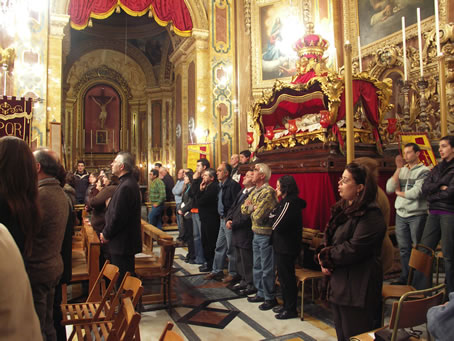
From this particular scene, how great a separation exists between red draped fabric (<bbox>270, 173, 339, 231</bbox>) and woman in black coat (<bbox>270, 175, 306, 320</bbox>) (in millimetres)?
1179

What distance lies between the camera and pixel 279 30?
36.2 ft

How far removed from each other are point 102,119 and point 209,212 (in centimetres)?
1400

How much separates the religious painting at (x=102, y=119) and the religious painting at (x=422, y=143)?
16.1m

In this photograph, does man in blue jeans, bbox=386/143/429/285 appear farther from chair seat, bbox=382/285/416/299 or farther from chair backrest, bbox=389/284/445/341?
chair backrest, bbox=389/284/445/341

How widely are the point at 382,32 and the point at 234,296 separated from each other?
23.0 feet

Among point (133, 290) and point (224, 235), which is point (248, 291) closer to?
point (224, 235)

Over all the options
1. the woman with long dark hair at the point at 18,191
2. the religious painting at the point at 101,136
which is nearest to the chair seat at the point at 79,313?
the woman with long dark hair at the point at 18,191

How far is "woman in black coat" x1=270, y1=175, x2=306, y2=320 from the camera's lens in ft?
13.6

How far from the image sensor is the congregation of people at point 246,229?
198 cm

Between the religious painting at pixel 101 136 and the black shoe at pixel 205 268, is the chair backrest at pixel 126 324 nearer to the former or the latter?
the black shoe at pixel 205 268

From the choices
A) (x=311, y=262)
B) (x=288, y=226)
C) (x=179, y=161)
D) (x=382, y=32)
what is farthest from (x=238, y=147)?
(x=288, y=226)

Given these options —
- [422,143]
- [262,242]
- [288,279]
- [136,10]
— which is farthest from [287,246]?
[136,10]

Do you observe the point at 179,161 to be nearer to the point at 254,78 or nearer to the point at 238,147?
the point at 238,147

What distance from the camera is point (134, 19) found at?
17.7 m
